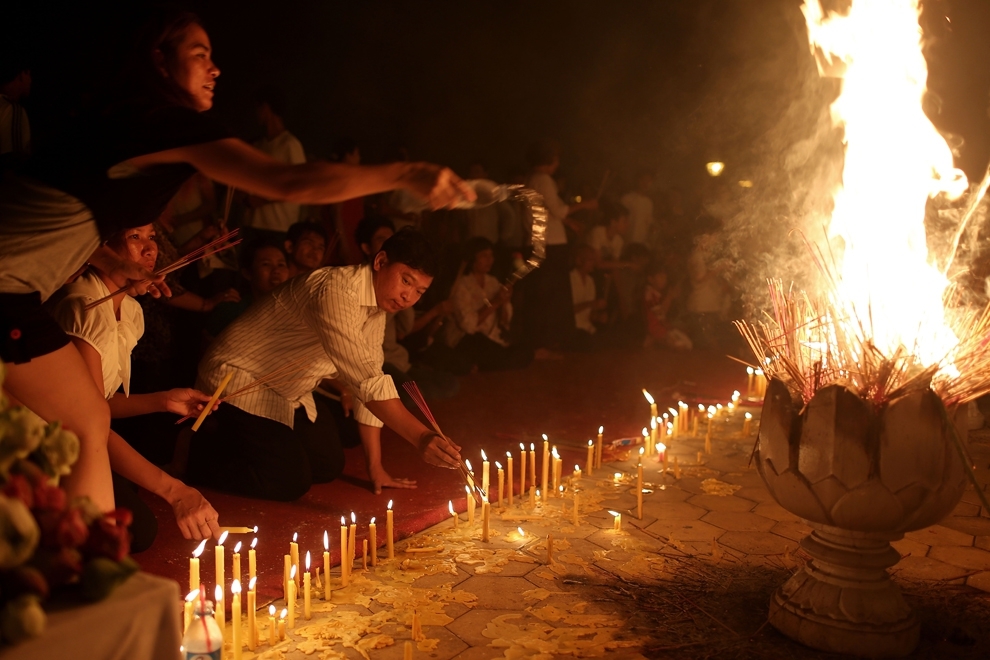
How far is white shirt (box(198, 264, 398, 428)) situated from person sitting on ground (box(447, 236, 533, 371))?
131 inches

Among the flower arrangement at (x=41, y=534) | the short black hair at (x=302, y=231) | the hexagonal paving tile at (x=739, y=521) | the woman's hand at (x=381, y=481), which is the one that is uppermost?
the short black hair at (x=302, y=231)

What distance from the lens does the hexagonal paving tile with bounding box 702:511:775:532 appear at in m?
3.97

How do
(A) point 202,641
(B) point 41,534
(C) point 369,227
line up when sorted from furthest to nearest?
(C) point 369,227 → (A) point 202,641 → (B) point 41,534

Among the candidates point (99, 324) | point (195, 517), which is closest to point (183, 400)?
point (99, 324)

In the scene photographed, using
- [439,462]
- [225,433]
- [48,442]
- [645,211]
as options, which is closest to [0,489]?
[48,442]

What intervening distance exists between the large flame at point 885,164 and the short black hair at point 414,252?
178cm

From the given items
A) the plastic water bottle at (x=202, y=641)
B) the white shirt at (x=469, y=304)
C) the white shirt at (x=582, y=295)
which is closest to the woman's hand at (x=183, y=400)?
the plastic water bottle at (x=202, y=641)

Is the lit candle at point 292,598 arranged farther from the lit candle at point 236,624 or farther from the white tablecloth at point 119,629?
the white tablecloth at point 119,629

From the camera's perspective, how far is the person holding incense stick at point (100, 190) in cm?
216

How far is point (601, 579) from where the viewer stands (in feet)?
10.9

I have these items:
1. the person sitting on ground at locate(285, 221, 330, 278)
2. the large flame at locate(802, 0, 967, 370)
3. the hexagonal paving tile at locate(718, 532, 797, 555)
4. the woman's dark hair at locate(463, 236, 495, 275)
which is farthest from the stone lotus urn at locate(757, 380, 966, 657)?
the woman's dark hair at locate(463, 236, 495, 275)

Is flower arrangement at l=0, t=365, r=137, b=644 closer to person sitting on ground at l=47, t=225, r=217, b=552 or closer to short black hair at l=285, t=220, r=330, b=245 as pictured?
person sitting on ground at l=47, t=225, r=217, b=552

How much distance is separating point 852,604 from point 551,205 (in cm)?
634

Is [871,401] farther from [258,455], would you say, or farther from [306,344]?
[258,455]
